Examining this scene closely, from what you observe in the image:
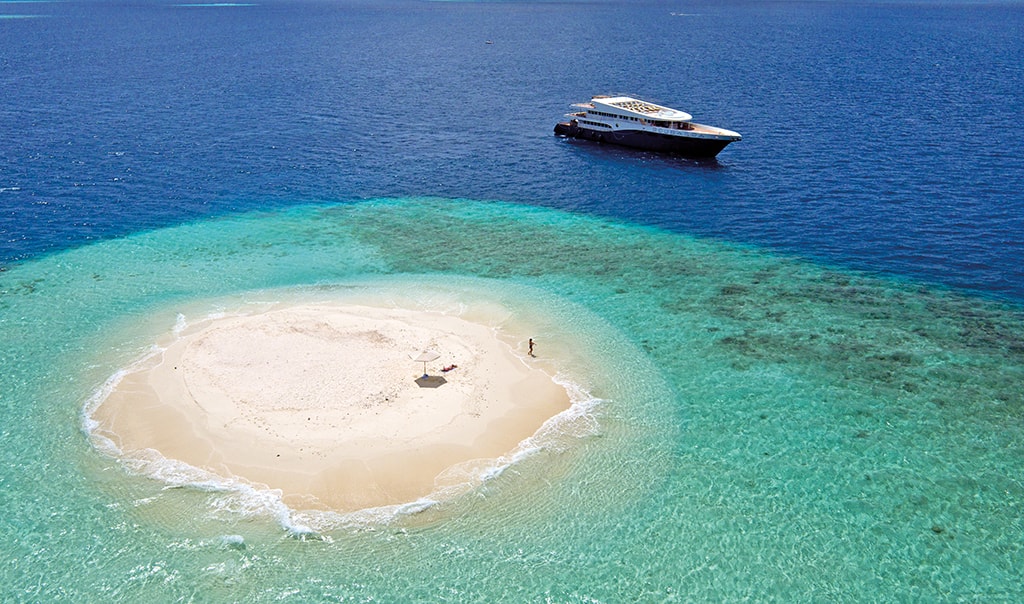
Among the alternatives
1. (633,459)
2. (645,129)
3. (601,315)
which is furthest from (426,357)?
(645,129)

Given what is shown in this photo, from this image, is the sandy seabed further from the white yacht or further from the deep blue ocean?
the white yacht

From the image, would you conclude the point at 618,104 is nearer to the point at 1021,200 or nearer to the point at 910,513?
the point at 1021,200

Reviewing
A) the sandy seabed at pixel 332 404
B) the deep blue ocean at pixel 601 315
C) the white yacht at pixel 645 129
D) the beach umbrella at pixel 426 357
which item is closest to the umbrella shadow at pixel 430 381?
the sandy seabed at pixel 332 404

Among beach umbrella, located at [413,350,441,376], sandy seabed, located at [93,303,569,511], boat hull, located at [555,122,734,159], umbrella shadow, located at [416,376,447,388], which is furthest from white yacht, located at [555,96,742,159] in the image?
umbrella shadow, located at [416,376,447,388]

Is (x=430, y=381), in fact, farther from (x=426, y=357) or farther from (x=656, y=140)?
(x=656, y=140)

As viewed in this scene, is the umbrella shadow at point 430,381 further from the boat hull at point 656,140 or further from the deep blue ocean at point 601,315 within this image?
the boat hull at point 656,140

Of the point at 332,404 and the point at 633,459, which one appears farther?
the point at 332,404
